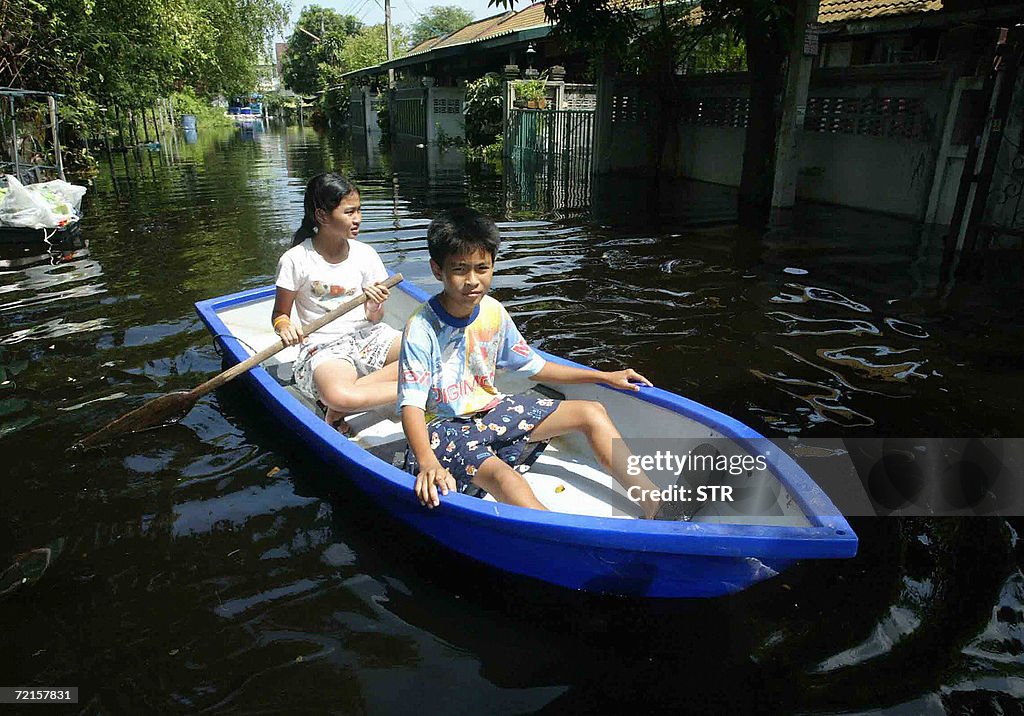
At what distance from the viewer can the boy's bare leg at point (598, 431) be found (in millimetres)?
2959

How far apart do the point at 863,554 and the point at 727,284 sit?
4.40 metres

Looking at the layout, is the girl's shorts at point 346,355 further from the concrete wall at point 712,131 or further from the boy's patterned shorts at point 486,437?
the concrete wall at point 712,131

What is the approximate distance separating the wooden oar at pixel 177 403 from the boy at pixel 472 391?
1061mm

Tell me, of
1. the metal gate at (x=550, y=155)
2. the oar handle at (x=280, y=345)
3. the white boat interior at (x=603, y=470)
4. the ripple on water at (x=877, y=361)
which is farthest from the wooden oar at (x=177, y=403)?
the metal gate at (x=550, y=155)

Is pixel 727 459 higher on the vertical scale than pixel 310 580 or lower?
higher

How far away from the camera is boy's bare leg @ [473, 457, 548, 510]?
102 inches

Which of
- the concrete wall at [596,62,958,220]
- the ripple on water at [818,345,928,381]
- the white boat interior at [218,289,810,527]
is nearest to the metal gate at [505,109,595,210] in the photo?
the concrete wall at [596,62,958,220]

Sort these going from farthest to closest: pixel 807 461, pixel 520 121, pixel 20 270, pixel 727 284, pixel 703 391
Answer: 1. pixel 520 121
2. pixel 20 270
3. pixel 727 284
4. pixel 703 391
5. pixel 807 461

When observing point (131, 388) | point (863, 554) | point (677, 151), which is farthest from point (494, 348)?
point (677, 151)

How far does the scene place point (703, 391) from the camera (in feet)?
14.8

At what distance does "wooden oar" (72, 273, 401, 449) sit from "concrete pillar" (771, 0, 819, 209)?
26.2 feet

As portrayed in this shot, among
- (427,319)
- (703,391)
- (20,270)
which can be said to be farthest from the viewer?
(20,270)

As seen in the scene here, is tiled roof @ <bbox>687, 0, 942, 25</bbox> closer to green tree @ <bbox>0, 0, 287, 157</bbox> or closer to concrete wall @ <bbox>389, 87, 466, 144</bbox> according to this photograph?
green tree @ <bbox>0, 0, 287, 157</bbox>

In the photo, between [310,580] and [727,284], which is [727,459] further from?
[727,284]
